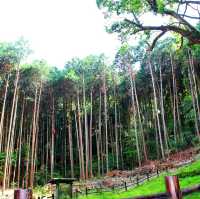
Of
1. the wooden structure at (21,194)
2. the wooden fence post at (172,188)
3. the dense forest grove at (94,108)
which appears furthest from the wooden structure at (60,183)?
the dense forest grove at (94,108)

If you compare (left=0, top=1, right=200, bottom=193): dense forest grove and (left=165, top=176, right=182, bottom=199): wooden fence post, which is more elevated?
(left=0, top=1, right=200, bottom=193): dense forest grove

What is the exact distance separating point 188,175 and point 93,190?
5933mm

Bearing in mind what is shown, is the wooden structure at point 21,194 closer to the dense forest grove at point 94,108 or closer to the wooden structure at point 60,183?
the wooden structure at point 60,183

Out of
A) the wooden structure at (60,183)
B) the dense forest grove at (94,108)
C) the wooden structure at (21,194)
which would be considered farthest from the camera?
the dense forest grove at (94,108)

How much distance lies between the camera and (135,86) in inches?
1222

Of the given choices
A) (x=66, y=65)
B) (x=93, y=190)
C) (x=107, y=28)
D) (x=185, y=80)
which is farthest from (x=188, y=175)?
(x=66, y=65)

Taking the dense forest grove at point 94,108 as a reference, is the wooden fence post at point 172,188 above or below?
below

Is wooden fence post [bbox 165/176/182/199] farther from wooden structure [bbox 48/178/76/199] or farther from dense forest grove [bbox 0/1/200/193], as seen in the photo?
dense forest grove [bbox 0/1/200/193]

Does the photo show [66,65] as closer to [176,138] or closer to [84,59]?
[84,59]

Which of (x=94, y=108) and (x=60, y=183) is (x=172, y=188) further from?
(x=94, y=108)

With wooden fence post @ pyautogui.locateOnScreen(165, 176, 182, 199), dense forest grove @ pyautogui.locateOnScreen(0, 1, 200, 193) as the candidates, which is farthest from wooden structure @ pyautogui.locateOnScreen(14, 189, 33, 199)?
dense forest grove @ pyautogui.locateOnScreen(0, 1, 200, 193)

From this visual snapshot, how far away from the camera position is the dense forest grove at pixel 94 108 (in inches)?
1014

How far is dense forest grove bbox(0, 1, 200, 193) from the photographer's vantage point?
84.5ft

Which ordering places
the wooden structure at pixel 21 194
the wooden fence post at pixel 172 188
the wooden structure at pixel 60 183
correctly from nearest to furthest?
the wooden structure at pixel 21 194 → the wooden fence post at pixel 172 188 → the wooden structure at pixel 60 183
